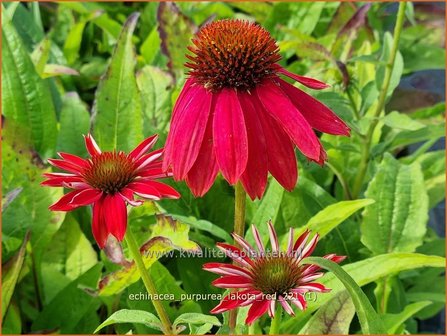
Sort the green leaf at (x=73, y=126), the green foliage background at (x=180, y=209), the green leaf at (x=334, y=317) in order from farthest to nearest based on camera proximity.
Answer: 1. the green leaf at (x=73, y=126)
2. the green foliage background at (x=180, y=209)
3. the green leaf at (x=334, y=317)

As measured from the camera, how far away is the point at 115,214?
48cm

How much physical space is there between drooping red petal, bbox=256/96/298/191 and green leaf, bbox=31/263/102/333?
0.46 metres

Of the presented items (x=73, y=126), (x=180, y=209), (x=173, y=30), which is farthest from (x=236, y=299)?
(x=173, y=30)

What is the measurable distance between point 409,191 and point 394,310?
14 centimetres

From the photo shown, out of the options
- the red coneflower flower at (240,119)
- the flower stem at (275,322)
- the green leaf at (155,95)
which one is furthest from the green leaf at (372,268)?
the green leaf at (155,95)

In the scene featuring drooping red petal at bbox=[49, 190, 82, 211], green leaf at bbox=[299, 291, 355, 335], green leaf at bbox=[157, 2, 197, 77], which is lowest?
green leaf at bbox=[299, 291, 355, 335]

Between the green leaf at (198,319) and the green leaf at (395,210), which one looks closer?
the green leaf at (198,319)

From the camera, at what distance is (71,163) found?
0.52 m

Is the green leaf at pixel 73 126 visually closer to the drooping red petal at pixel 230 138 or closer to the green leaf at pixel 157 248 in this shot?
the green leaf at pixel 157 248

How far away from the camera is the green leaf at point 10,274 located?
819mm

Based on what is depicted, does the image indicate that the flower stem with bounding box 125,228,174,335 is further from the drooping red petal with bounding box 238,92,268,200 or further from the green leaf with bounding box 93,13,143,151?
the green leaf with bounding box 93,13,143,151

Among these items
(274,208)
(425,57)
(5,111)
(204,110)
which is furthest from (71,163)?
(425,57)

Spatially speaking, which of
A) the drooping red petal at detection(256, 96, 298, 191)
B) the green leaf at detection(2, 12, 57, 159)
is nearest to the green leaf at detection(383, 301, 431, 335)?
the drooping red petal at detection(256, 96, 298, 191)

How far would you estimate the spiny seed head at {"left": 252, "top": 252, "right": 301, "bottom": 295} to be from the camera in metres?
0.49
